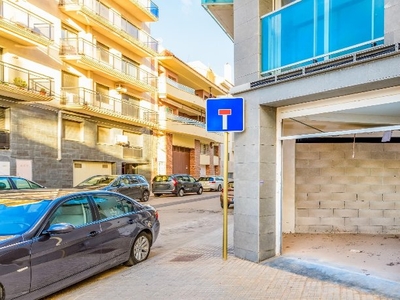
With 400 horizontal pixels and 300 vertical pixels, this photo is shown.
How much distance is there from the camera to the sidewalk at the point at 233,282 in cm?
495

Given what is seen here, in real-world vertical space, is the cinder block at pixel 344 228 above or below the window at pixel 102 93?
below

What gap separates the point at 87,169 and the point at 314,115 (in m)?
19.7

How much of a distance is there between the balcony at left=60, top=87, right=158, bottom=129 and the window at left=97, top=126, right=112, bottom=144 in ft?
2.88

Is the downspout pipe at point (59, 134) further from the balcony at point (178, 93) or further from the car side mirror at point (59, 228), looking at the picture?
the car side mirror at point (59, 228)

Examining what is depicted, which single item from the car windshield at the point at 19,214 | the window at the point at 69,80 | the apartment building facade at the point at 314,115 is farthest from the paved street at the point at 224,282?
the window at the point at 69,80

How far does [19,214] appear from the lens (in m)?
5.15

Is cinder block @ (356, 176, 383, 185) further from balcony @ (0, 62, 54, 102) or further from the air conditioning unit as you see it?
the air conditioning unit

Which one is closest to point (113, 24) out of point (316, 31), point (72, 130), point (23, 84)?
point (72, 130)

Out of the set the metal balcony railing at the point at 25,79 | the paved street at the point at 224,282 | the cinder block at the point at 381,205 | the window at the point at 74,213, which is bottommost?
the paved street at the point at 224,282

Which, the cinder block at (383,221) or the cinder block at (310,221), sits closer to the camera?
the cinder block at (383,221)

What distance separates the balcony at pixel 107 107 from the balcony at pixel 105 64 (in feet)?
4.83

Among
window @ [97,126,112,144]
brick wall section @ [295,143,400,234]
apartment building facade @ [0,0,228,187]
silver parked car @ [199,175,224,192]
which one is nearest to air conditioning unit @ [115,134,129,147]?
apartment building facade @ [0,0,228,187]

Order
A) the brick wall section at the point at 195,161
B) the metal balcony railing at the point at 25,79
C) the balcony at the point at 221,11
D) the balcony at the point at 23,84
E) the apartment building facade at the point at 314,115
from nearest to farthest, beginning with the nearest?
the apartment building facade at the point at 314,115 → the balcony at the point at 221,11 → the balcony at the point at 23,84 → the metal balcony railing at the point at 25,79 → the brick wall section at the point at 195,161

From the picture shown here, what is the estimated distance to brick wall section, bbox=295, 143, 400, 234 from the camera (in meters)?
8.53
